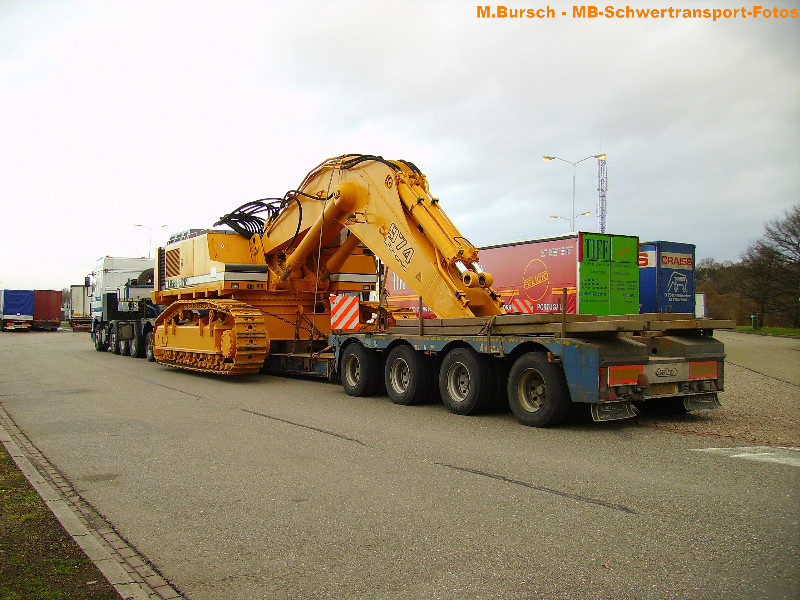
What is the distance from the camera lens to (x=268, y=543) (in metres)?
4.92

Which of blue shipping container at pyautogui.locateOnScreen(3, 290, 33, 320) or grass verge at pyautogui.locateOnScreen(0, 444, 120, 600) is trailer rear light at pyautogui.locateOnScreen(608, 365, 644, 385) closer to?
grass verge at pyautogui.locateOnScreen(0, 444, 120, 600)

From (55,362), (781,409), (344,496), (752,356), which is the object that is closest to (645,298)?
(752,356)

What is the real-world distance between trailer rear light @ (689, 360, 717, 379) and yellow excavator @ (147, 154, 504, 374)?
3692 mm

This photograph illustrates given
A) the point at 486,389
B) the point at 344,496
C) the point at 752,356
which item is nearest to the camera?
the point at 344,496

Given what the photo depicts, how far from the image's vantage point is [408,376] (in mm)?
11578

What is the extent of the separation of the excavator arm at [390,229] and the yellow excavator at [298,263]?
0.08 feet

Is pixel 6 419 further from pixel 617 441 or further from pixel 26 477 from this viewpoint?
pixel 617 441

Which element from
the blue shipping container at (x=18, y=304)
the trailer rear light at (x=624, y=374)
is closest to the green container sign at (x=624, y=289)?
the trailer rear light at (x=624, y=374)

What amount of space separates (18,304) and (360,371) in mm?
55039

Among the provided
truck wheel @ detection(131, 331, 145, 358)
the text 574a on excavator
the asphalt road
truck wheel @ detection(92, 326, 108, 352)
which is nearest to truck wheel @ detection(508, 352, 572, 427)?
the text 574a on excavator

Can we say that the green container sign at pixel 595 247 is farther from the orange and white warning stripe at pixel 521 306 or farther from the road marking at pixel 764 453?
the road marking at pixel 764 453

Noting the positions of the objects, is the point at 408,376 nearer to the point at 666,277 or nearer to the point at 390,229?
the point at 390,229

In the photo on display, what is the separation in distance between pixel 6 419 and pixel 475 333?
23.2 feet

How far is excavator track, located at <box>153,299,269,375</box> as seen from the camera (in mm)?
15305
